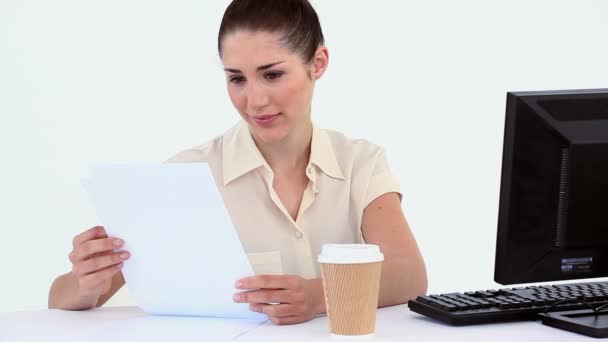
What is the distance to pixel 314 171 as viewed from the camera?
1997mm

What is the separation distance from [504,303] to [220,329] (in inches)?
19.0

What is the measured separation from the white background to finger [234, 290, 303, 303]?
1.90 m

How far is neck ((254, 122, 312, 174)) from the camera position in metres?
1.97

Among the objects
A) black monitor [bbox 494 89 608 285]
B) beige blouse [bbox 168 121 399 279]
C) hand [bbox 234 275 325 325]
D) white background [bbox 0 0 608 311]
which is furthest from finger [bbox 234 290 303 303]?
white background [bbox 0 0 608 311]

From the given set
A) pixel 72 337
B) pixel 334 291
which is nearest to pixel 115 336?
pixel 72 337

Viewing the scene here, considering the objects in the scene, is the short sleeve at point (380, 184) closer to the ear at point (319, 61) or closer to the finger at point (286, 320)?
the ear at point (319, 61)

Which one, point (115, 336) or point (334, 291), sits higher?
point (334, 291)

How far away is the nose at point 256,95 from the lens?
5.84 ft

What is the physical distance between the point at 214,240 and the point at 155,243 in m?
0.11

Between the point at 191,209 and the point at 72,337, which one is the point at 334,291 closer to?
the point at 191,209

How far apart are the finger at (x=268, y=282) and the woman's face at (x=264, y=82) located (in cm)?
45

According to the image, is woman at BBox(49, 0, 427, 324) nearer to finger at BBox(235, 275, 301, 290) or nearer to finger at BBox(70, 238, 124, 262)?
finger at BBox(70, 238, 124, 262)

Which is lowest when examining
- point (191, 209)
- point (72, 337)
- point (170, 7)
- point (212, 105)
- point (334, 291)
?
point (72, 337)

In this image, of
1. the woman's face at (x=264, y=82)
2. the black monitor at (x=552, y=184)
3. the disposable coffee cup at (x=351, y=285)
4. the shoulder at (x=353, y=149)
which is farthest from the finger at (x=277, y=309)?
the shoulder at (x=353, y=149)
